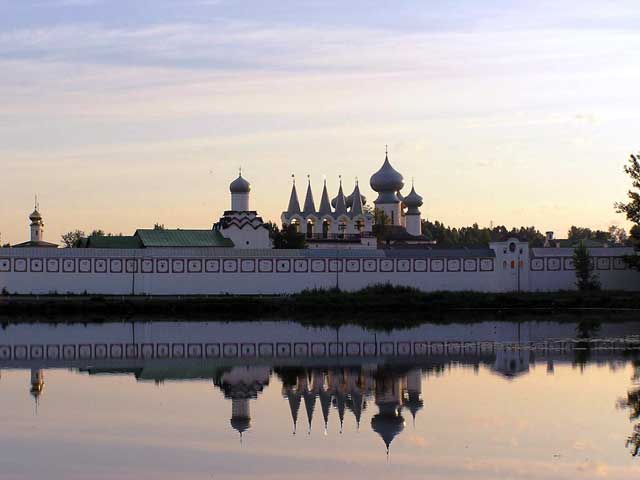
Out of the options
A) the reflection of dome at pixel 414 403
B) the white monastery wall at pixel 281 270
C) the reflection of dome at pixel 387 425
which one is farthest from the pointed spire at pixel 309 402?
the white monastery wall at pixel 281 270

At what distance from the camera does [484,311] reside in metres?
52.1

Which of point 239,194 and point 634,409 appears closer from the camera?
point 634,409

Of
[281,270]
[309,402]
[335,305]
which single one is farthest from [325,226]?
[309,402]

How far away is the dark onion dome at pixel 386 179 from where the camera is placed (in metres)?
75.8

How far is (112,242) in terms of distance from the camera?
58.4 m

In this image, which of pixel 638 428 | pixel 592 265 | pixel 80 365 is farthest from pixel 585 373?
pixel 592 265

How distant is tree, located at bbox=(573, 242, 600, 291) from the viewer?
57.4m

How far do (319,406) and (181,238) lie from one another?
37.6 meters

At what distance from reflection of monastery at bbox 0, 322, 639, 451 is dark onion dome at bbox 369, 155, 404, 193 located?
32.7 meters

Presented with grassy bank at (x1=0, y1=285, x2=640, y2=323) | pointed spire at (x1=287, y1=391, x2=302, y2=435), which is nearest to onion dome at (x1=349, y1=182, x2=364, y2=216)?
grassy bank at (x1=0, y1=285, x2=640, y2=323)

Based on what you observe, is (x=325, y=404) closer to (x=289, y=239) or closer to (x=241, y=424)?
(x=241, y=424)

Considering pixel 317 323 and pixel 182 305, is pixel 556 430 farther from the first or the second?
Result: pixel 182 305

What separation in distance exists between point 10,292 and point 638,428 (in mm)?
37987

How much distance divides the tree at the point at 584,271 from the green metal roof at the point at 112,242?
828 inches
